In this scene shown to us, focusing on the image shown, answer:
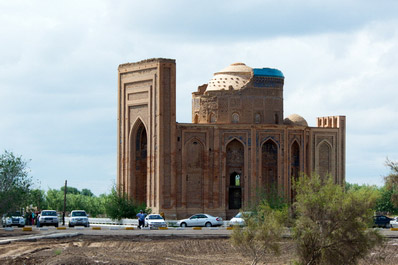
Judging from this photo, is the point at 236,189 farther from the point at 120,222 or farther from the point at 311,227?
the point at 311,227

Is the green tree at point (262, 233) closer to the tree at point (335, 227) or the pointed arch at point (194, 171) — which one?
the tree at point (335, 227)

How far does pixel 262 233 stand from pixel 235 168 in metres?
32.0

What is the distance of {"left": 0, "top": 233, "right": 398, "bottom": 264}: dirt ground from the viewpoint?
3069 centimetres

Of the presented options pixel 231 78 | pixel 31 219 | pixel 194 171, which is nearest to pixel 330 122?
pixel 231 78

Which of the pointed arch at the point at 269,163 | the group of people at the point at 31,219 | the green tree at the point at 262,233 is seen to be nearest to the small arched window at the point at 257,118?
the pointed arch at the point at 269,163

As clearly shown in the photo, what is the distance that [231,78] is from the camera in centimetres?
6341

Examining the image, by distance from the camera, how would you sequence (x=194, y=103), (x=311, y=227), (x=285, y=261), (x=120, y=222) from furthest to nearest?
1. (x=194, y=103)
2. (x=120, y=222)
3. (x=285, y=261)
4. (x=311, y=227)

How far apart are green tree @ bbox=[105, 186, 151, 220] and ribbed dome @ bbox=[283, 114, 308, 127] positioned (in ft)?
45.4

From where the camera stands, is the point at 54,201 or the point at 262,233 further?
the point at 54,201

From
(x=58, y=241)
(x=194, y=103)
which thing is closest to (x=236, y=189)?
(x=194, y=103)

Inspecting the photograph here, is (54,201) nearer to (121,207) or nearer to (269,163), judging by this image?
(121,207)

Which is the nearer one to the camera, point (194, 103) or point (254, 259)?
point (254, 259)

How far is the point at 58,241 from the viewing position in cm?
3788

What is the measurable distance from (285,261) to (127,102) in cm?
3115
